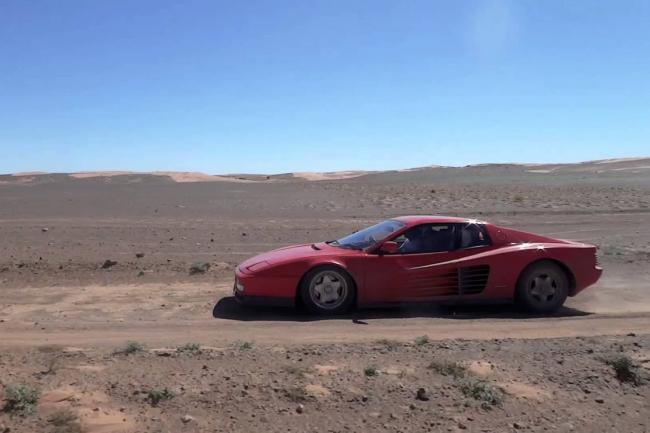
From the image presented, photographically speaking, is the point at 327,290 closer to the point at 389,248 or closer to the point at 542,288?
the point at 389,248

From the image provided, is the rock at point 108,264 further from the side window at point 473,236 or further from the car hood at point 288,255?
the side window at point 473,236

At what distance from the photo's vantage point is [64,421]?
4.59 metres

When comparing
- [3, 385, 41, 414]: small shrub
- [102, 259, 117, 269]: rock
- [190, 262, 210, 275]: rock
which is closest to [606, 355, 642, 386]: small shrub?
[3, 385, 41, 414]: small shrub

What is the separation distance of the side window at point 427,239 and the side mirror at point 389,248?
0.57ft

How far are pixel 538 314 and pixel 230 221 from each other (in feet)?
40.8

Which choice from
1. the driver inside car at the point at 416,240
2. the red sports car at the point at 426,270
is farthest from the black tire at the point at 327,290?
the driver inside car at the point at 416,240

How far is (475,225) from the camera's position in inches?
345

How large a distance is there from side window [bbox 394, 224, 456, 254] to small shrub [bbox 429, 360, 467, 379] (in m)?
2.94

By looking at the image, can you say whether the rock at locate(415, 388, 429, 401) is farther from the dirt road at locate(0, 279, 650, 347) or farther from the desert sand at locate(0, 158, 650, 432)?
the dirt road at locate(0, 279, 650, 347)

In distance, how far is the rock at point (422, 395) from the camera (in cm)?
516

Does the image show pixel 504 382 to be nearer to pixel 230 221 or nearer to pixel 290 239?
pixel 290 239

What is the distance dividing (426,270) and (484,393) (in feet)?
11.0

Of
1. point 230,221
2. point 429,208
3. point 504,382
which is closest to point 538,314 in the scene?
point 504,382

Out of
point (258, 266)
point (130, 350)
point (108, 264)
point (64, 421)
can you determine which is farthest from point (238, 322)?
point (108, 264)
